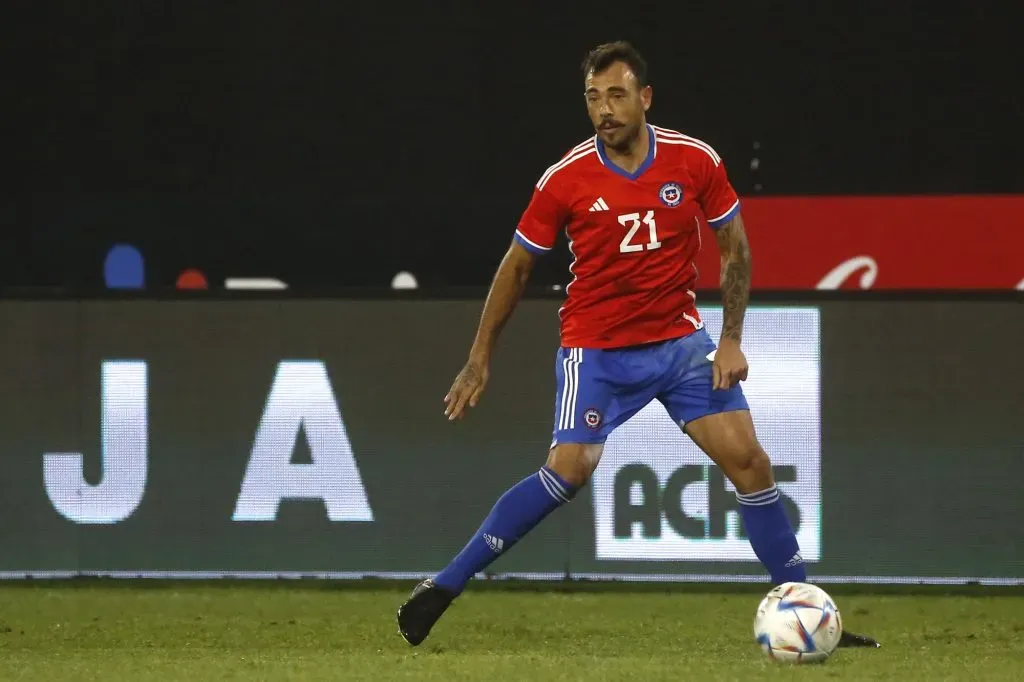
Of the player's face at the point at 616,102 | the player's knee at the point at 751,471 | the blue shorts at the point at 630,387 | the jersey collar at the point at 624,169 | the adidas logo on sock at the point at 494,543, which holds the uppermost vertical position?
the player's face at the point at 616,102

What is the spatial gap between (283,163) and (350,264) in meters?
0.81

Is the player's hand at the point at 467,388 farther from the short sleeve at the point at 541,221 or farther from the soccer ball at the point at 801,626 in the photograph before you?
the soccer ball at the point at 801,626

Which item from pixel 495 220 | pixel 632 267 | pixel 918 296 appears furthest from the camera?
pixel 495 220

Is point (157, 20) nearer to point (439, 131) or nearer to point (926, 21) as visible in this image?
point (439, 131)

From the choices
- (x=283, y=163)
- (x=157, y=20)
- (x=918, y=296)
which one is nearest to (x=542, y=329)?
(x=918, y=296)

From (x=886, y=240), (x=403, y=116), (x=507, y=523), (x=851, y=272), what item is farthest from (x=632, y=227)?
(x=403, y=116)

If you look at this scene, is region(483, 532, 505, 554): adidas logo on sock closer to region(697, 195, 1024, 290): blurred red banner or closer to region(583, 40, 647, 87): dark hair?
region(583, 40, 647, 87): dark hair

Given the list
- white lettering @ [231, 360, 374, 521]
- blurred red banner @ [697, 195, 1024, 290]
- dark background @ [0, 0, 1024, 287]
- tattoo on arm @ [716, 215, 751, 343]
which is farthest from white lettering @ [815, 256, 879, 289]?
tattoo on arm @ [716, 215, 751, 343]

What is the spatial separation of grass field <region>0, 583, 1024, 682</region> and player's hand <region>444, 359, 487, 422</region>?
0.79 meters

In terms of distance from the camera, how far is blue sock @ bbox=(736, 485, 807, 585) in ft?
19.6

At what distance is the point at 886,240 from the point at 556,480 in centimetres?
618

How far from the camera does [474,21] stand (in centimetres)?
1205

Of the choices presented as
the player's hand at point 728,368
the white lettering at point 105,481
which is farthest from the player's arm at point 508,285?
the white lettering at point 105,481

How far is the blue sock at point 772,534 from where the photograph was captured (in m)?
5.99
